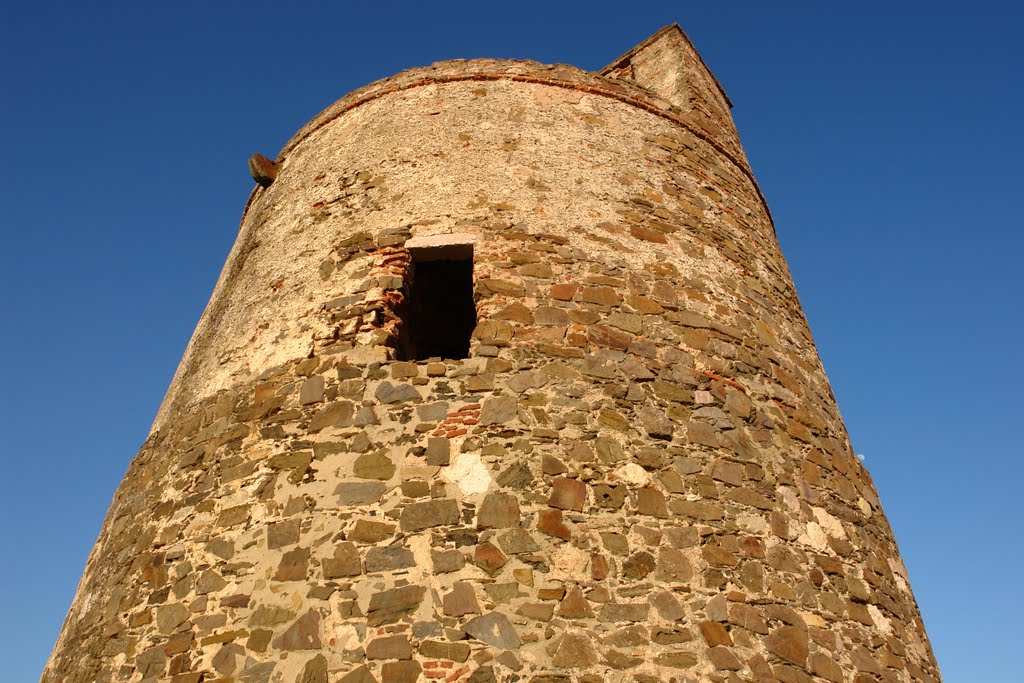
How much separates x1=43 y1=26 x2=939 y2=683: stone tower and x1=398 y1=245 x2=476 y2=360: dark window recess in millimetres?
33

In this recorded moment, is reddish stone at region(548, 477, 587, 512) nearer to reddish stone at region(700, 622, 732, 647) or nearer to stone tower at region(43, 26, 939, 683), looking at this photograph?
stone tower at region(43, 26, 939, 683)

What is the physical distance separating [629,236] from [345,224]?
201 cm

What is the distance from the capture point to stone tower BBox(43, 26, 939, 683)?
11.7 ft

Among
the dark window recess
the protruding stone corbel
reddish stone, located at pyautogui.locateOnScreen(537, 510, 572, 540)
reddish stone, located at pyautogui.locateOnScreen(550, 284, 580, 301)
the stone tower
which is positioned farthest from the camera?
the protruding stone corbel

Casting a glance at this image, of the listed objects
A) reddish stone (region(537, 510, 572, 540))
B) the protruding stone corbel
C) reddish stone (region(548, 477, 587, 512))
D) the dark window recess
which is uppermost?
the protruding stone corbel

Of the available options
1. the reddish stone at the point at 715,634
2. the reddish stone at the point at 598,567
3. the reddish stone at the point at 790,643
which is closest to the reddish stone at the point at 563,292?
the reddish stone at the point at 598,567

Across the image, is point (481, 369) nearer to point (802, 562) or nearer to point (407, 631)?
point (407, 631)

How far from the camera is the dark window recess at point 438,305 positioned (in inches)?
195

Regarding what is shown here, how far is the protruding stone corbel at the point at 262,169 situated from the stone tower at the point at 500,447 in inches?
20.0

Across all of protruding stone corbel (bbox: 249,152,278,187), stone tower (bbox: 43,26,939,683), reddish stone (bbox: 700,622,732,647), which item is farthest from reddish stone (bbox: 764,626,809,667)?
protruding stone corbel (bbox: 249,152,278,187)

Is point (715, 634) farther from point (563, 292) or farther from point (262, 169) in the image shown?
point (262, 169)

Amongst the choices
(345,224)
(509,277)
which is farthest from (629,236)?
(345,224)

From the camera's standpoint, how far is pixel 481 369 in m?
4.29

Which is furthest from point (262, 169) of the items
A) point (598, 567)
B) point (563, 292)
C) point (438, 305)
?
point (598, 567)
